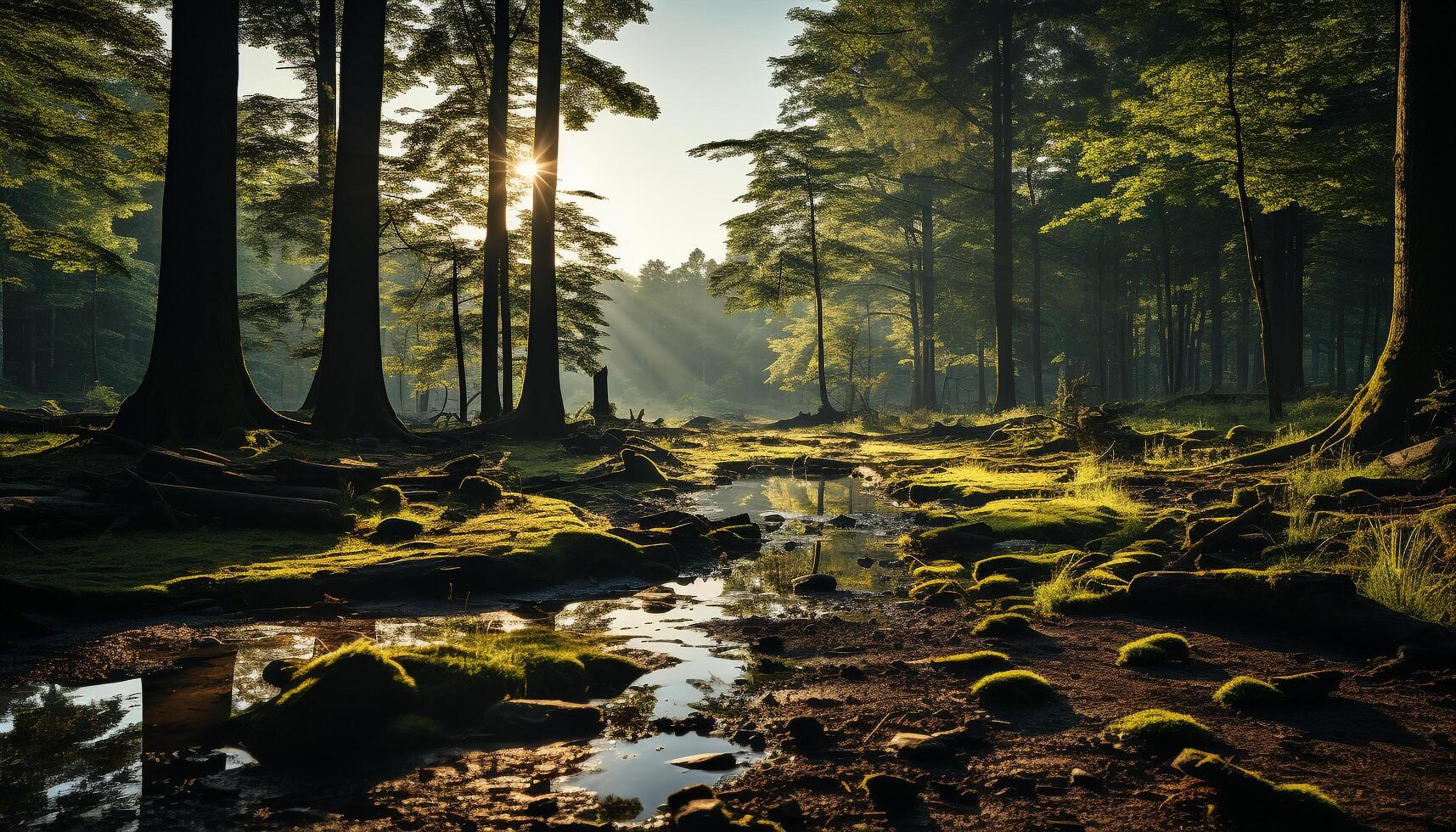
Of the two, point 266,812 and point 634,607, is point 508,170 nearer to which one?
point 634,607

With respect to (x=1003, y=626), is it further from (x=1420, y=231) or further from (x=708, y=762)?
(x=1420, y=231)

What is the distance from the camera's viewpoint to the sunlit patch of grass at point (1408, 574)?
5.27 m

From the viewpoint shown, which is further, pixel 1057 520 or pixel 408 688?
pixel 1057 520

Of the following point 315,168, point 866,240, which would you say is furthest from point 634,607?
point 866,240

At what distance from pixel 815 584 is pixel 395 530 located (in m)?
4.26

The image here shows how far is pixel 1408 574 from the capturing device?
18.2 ft

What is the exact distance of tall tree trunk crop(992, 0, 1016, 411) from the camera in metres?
26.1

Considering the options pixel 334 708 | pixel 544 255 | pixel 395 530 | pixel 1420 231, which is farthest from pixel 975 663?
pixel 544 255

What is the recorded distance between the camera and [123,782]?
10.6ft

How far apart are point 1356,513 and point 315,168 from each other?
78.8 feet

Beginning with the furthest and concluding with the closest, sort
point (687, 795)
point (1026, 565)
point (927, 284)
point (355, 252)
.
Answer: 1. point (927, 284)
2. point (355, 252)
3. point (1026, 565)
4. point (687, 795)

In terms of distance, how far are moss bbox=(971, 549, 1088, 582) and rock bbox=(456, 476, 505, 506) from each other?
19.7 ft

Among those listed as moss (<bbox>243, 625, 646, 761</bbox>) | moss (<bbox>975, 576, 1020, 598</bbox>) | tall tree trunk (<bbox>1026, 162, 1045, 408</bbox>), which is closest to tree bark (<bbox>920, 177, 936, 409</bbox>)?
tall tree trunk (<bbox>1026, 162, 1045, 408</bbox>)

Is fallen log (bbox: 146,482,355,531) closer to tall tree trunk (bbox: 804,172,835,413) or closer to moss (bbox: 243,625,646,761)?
moss (bbox: 243,625,646,761)
